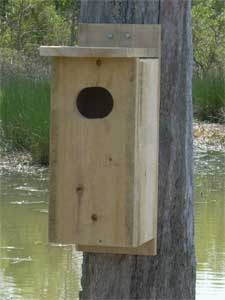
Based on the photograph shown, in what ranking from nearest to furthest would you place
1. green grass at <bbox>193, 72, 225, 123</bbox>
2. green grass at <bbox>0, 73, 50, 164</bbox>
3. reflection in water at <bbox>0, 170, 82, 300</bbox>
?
1. reflection in water at <bbox>0, 170, 82, 300</bbox>
2. green grass at <bbox>0, 73, 50, 164</bbox>
3. green grass at <bbox>193, 72, 225, 123</bbox>

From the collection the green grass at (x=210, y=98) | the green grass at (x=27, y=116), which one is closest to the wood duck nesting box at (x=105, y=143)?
the green grass at (x=27, y=116)

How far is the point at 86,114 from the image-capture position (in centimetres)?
344

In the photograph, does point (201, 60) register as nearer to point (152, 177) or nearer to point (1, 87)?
point (1, 87)

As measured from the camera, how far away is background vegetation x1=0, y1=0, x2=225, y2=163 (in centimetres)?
1179

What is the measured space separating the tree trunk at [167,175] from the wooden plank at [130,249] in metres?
0.06

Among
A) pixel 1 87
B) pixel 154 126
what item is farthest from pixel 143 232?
pixel 1 87

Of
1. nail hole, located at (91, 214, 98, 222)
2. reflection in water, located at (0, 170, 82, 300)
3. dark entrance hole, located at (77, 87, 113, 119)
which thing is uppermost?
dark entrance hole, located at (77, 87, 113, 119)

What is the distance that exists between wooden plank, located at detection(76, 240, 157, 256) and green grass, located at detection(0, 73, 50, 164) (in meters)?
7.96

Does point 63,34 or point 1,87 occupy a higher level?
point 63,34

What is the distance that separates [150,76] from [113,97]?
0.51 ft

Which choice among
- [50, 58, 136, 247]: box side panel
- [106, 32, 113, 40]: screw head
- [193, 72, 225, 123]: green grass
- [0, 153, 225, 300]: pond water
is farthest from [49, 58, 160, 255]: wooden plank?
[193, 72, 225, 123]: green grass

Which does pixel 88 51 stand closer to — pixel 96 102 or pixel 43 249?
pixel 96 102

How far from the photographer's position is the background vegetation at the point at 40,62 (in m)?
11.8

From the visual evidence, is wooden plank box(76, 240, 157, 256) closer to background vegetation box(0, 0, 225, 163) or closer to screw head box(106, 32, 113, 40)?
screw head box(106, 32, 113, 40)
